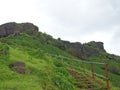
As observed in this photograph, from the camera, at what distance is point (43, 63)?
91.1 ft

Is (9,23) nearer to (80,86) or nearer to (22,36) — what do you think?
(22,36)

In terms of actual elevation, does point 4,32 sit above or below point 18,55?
above

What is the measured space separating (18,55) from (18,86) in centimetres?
803

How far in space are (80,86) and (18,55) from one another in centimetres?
559

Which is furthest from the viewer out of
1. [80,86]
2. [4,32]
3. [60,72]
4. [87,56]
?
[87,56]

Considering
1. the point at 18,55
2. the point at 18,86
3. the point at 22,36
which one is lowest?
the point at 18,86

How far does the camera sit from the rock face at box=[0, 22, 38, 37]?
55875 millimetres

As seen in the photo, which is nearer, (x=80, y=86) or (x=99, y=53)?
(x=80, y=86)

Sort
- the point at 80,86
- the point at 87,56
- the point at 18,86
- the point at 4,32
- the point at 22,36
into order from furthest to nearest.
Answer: the point at 87,56 < the point at 4,32 < the point at 22,36 < the point at 80,86 < the point at 18,86

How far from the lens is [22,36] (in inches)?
1879

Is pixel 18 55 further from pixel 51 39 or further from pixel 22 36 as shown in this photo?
pixel 51 39

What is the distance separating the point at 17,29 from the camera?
185 feet

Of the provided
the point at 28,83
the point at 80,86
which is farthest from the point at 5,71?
the point at 80,86

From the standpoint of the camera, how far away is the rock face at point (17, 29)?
5588 cm
